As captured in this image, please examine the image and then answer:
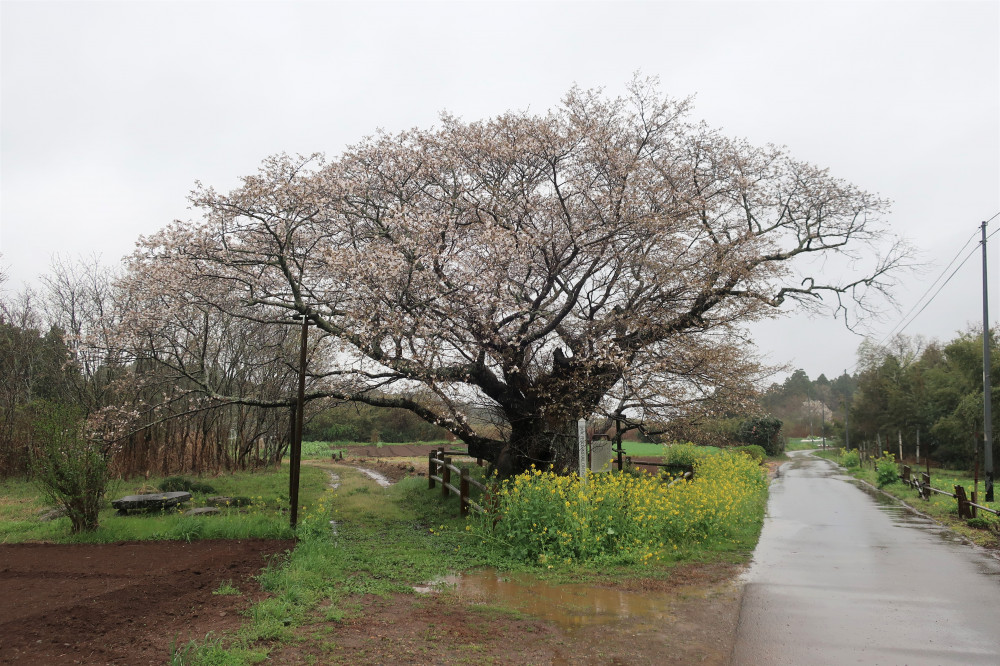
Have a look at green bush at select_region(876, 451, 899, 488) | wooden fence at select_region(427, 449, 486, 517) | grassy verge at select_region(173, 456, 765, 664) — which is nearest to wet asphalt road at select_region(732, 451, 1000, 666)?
grassy verge at select_region(173, 456, 765, 664)

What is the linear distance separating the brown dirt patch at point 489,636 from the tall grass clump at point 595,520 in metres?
2.01

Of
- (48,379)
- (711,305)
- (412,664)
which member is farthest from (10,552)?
(48,379)

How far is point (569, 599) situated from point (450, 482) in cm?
947

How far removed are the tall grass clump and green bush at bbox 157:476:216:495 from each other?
7.51m

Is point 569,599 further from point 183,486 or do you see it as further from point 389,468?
point 389,468

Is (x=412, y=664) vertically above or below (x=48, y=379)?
below

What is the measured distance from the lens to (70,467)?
9.23 meters

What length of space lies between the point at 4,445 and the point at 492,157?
14446mm

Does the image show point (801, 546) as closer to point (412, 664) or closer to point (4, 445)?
point (412, 664)

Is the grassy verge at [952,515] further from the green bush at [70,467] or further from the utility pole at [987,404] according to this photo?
the green bush at [70,467]

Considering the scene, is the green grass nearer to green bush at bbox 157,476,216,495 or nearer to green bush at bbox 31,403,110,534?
green bush at bbox 31,403,110,534

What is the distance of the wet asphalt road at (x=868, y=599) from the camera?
17.6ft

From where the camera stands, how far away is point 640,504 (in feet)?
32.9

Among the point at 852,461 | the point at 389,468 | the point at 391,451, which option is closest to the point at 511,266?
the point at 389,468
